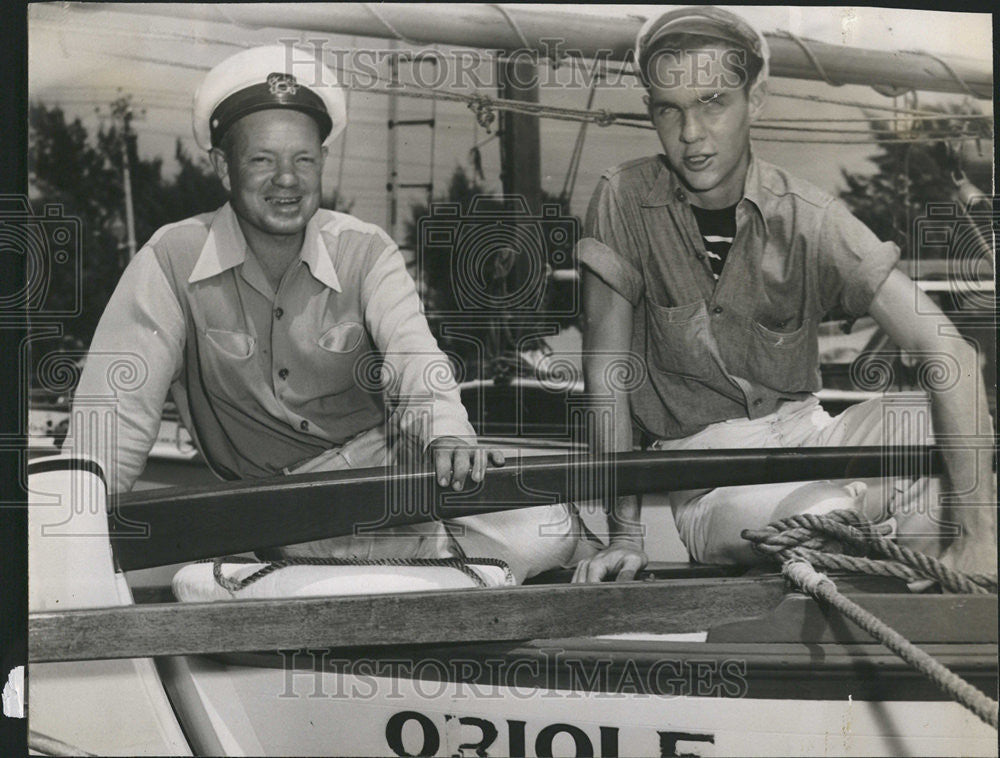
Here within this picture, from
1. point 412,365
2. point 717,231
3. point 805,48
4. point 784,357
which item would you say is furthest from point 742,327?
point 412,365

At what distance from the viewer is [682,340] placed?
9.14ft

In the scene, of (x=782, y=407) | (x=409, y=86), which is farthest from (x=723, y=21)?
(x=782, y=407)

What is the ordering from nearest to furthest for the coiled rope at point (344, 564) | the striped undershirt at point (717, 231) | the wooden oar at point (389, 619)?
the wooden oar at point (389, 619) < the coiled rope at point (344, 564) < the striped undershirt at point (717, 231)

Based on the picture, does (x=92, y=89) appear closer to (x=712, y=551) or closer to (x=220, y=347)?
(x=220, y=347)

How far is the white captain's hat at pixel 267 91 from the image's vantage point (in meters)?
2.70

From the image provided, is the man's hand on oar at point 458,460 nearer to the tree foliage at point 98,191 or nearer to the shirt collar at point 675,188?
the tree foliage at point 98,191

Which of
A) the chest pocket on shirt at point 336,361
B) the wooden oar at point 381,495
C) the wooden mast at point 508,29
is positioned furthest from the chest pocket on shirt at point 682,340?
the chest pocket on shirt at point 336,361

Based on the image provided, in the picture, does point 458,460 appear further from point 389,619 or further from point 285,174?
point 285,174

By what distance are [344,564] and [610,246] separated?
3.61 feet

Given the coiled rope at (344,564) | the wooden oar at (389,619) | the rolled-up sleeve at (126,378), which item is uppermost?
the rolled-up sleeve at (126,378)

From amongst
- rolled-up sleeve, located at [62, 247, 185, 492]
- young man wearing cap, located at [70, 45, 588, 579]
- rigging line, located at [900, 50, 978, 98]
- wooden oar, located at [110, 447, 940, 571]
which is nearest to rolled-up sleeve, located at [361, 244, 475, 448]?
young man wearing cap, located at [70, 45, 588, 579]

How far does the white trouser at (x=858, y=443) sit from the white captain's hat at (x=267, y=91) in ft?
4.44

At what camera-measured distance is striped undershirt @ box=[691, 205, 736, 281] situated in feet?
9.17

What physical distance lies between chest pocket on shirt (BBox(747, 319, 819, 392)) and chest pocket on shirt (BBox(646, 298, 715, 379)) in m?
0.12
